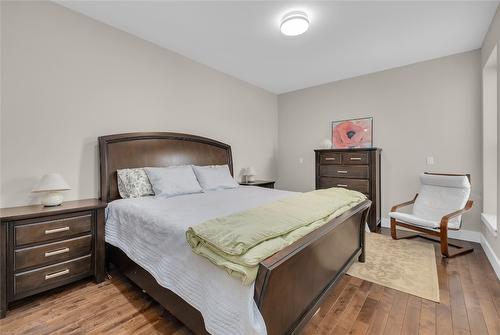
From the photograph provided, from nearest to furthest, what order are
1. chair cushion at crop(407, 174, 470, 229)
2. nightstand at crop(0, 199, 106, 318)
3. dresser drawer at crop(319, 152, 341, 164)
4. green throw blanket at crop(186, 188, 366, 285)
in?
green throw blanket at crop(186, 188, 366, 285)
nightstand at crop(0, 199, 106, 318)
chair cushion at crop(407, 174, 470, 229)
dresser drawer at crop(319, 152, 341, 164)

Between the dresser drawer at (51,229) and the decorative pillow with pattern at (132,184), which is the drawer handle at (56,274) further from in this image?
the decorative pillow with pattern at (132,184)

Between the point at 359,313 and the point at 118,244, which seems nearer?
the point at 359,313

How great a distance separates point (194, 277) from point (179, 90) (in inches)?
110

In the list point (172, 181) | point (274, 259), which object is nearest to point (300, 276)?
point (274, 259)

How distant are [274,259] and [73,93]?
8.61ft

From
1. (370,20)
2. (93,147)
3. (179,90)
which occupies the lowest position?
(93,147)

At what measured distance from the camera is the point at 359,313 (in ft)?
5.64

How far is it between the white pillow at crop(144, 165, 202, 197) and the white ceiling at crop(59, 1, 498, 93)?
1660mm

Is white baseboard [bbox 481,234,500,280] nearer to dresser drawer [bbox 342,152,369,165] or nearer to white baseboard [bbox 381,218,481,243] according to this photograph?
white baseboard [bbox 381,218,481,243]

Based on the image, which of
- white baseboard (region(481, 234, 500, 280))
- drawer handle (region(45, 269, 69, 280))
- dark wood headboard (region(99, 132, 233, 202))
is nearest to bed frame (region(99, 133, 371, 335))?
dark wood headboard (region(99, 132, 233, 202))

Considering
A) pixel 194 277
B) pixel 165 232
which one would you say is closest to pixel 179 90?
pixel 165 232

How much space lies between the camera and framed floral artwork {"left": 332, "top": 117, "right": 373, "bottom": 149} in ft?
13.1

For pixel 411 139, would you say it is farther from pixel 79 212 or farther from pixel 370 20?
pixel 79 212

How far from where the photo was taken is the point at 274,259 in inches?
42.4
